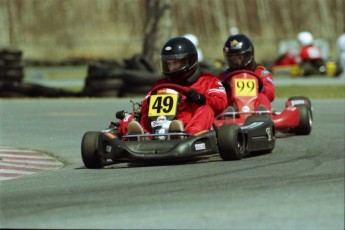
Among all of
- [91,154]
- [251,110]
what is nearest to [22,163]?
[91,154]

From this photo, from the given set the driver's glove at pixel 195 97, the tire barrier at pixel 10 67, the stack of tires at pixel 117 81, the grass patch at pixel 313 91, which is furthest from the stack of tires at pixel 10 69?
the driver's glove at pixel 195 97

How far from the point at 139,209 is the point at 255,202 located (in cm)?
72

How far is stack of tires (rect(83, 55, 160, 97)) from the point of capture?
62.2 ft

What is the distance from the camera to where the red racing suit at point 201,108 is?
923 cm

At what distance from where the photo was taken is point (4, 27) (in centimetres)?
4181

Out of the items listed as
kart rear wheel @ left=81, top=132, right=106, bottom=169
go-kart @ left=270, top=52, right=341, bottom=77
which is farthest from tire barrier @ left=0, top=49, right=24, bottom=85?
kart rear wheel @ left=81, top=132, right=106, bottom=169

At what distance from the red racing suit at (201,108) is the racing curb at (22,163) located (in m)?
0.99

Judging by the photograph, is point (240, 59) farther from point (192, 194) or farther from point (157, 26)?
point (157, 26)

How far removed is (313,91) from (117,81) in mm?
4159

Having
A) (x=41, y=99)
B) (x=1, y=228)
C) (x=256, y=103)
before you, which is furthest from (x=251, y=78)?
(x=41, y=99)

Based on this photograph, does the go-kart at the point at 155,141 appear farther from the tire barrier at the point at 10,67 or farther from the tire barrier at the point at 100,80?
the tire barrier at the point at 10,67

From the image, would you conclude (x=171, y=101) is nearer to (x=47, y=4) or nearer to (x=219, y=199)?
(x=219, y=199)

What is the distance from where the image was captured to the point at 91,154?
890 cm

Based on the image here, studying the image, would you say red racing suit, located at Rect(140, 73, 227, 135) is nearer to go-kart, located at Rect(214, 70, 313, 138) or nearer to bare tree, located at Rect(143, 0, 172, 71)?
go-kart, located at Rect(214, 70, 313, 138)
